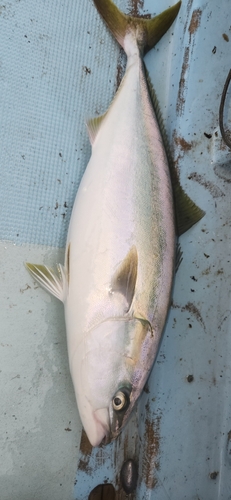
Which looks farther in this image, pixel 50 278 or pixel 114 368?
Answer: pixel 50 278

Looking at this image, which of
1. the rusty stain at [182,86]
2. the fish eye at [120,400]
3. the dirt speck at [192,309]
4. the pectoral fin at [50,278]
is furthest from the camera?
the rusty stain at [182,86]

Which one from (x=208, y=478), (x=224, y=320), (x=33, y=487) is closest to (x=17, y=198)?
(x=224, y=320)

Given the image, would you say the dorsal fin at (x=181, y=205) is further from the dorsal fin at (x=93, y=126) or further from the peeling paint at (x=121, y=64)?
the peeling paint at (x=121, y=64)

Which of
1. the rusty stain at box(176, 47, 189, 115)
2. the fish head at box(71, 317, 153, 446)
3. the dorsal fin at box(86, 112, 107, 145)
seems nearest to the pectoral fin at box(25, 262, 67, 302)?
the fish head at box(71, 317, 153, 446)

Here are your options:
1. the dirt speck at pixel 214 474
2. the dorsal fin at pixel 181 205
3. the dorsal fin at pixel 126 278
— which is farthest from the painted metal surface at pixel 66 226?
the dorsal fin at pixel 126 278

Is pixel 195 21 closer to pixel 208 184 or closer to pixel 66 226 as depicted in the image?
pixel 208 184

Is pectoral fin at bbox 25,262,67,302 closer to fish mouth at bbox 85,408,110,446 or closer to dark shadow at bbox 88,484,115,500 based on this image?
fish mouth at bbox 85,408,110,446

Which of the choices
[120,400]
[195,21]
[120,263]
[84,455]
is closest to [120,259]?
[120,263]
